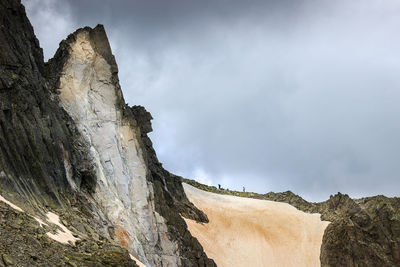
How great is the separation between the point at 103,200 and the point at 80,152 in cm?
431

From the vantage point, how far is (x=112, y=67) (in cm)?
5100

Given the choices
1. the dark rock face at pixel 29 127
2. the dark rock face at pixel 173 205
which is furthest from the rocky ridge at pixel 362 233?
the dark rock face at pixel 29 127

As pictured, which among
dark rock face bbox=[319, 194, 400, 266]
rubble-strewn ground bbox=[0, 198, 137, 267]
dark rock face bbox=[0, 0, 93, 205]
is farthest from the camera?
dark rock face bbox=[319, 194, 400, 266]

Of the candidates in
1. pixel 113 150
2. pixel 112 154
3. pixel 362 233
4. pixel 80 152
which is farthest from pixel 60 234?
pixel 362 233

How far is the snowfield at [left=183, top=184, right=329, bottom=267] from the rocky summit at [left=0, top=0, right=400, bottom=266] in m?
0.19

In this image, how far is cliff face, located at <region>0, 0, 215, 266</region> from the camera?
32.0 metres

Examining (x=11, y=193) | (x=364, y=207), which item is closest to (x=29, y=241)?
(x=11, y=193)

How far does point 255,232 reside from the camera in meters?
69.6

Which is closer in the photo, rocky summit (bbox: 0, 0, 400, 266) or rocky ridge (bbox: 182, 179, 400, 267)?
rocky summit (bbox: 0, 0, 400, 266)

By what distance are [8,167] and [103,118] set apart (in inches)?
691

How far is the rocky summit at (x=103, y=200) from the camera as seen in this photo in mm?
29078

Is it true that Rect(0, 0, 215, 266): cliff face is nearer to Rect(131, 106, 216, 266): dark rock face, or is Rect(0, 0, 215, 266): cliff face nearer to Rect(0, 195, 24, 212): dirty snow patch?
Rect(131, 106, 216, 266): dark rock face

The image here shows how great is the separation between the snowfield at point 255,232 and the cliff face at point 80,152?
34.0ft

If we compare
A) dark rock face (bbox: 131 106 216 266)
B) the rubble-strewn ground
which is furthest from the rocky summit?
dark rock face (bbox: 131 106 216 266)
